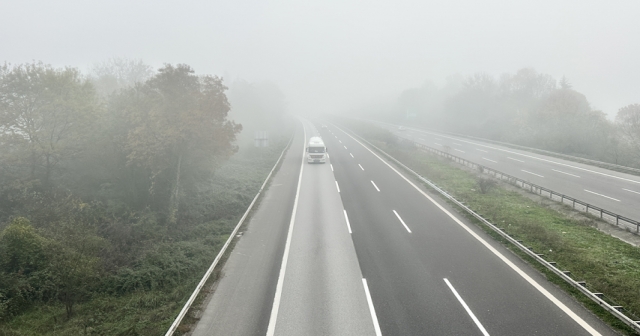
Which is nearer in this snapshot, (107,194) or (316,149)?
(107,194)

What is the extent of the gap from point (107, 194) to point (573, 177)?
37.1 m

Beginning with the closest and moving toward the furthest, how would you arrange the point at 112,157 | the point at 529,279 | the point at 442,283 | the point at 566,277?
1. the point at 566,277
2. the point at 442,283
3. the point at 529,279
4. the point at 112,157

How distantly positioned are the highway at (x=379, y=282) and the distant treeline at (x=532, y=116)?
3076 centimetres

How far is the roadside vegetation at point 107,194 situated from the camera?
1298 cm

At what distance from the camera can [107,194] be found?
24406mm

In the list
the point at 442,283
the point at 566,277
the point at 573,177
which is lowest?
the point at 442,283

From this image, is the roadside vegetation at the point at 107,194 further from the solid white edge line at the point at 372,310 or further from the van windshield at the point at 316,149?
the van windshield at the point at 316,149

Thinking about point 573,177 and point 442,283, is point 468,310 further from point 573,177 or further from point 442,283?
point 573,177

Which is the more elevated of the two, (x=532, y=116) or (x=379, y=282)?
(x=532, y=116)

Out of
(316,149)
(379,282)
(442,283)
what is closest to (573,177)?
(316,149)

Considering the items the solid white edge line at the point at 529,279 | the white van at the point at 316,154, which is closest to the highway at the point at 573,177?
the solid white edge line at the point at 529,279

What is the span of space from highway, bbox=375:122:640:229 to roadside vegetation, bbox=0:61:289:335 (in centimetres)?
2310

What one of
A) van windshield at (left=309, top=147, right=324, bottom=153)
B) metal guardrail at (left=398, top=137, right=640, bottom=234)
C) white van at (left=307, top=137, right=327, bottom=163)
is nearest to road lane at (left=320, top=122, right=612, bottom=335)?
metal guardrail at (left=398, top=137, right=640, bottom=234)

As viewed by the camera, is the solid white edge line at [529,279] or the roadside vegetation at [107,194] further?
the roadside vegetation at [107,194]
